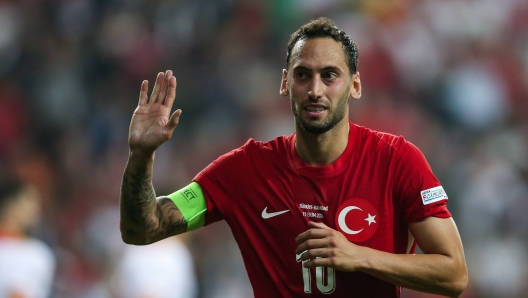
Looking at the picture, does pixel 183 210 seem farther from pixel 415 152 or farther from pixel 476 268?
pixel 476 268

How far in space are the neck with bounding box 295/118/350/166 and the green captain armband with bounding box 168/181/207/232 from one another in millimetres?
552

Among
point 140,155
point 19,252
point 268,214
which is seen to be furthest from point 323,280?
point 19,252

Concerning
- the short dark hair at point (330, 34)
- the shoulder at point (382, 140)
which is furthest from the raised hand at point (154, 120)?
the shoulder at point (382, 140)

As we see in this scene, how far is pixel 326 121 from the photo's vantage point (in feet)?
12.2

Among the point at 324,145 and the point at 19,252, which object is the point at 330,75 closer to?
the point at 324,145

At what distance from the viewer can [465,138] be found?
858 cm

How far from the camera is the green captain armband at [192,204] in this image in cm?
383

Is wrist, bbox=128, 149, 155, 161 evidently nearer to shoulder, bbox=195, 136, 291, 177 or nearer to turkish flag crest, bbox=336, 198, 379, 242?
shoulder, bbox=195, 136, 291, 177

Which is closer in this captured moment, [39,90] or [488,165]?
[488,165]

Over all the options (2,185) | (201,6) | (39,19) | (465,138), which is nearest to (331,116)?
(2,185)

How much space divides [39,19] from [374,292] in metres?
8.24

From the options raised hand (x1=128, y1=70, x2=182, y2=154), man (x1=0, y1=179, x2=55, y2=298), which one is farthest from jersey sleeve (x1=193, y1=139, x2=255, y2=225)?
man (x1=0, y1=179, x2=55, y2=298)

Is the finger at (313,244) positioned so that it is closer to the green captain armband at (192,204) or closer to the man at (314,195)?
the man at (314,195)

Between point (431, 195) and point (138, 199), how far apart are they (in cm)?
134
